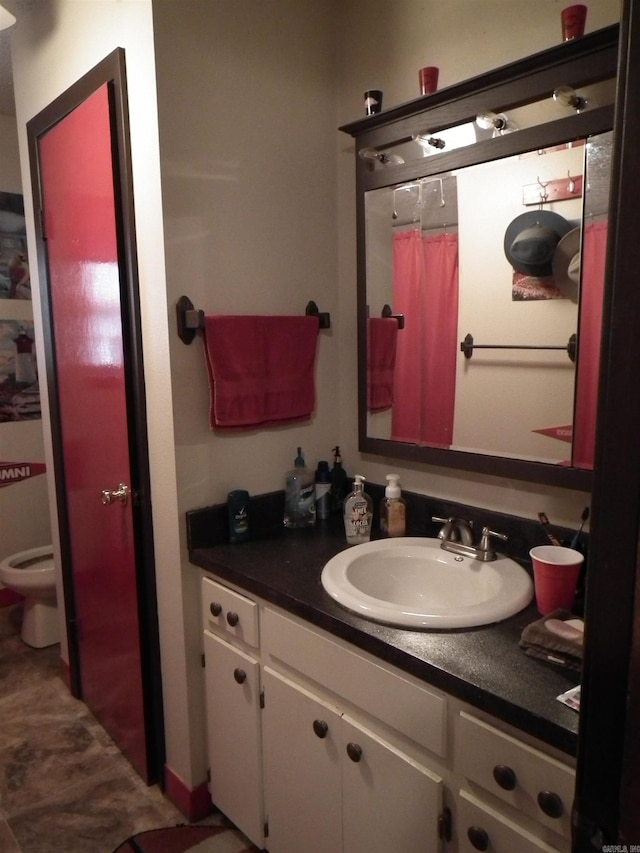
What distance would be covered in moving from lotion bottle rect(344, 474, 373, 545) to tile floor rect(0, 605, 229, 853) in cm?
96

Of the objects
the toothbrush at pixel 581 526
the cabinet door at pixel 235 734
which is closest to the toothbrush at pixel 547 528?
the toothbrush at pixel 581 526

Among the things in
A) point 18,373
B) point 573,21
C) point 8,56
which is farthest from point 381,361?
point 18,373

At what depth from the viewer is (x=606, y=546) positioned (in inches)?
20.3

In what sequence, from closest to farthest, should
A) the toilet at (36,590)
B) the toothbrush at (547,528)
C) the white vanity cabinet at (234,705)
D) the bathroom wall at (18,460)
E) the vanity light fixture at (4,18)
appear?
the toothbrush at (547,528) < the white vanity cabinet at (234,705) < the vanity light fixture at (4,18) < the toilet at (36,590) < the bathroom wall at (18,460)

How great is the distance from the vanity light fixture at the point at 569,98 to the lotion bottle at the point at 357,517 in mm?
1006

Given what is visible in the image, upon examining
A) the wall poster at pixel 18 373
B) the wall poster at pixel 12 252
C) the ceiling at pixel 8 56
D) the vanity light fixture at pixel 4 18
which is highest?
the ceiling at pixel 8 56

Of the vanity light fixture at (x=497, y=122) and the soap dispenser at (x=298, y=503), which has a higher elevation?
the vanity light fixture at (x=497, y=122)

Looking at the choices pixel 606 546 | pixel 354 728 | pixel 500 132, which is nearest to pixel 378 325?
pixel 500 132

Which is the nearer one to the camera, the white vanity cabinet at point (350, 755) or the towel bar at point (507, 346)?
the white vanity cabinet at point (350, 755)

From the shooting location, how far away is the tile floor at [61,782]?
1.74 meters

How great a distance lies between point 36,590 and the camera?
8.61ft

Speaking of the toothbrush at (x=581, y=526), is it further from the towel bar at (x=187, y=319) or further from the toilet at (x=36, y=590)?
the toilet at (x=36, y=590)

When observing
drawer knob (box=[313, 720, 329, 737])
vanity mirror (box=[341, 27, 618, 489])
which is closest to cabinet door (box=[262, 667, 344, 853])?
drawer knob (box=[313, 720, 329, 737])

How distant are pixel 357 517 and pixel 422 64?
4.07 ft
